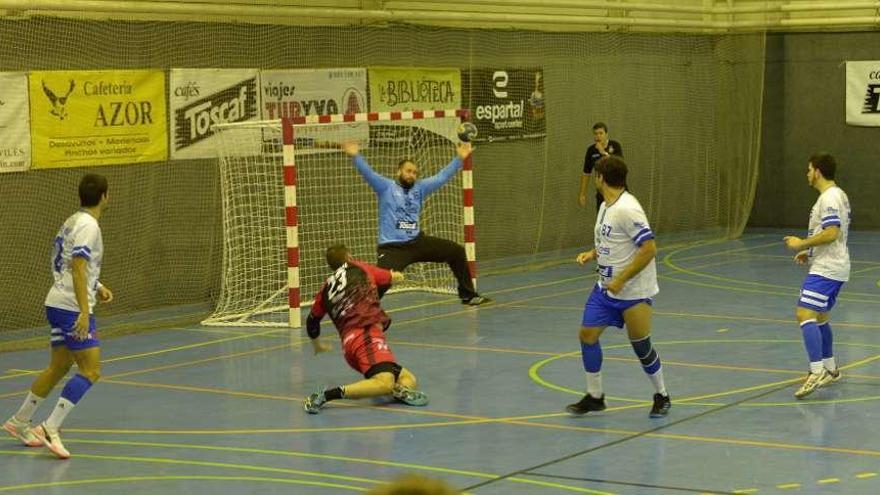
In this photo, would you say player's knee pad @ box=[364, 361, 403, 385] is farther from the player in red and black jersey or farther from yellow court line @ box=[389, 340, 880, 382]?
yellow court line @ box=[389, 340, 880, 382]

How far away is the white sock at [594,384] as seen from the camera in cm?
1131

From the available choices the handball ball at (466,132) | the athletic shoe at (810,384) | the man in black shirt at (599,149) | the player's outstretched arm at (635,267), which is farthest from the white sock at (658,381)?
the man in black shirt at (599,149)

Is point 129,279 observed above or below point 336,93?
below

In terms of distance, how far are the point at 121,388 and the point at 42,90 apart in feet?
17.1

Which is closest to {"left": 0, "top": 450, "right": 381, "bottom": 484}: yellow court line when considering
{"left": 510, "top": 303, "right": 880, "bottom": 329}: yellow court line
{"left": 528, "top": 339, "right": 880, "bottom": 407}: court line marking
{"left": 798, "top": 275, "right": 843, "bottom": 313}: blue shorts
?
{"left": 528, "top": 339, "right": 880, "bottom": 407}: court line marking

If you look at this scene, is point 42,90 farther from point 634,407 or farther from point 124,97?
point 634,407

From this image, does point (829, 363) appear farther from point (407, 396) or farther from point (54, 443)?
point (54, 443)

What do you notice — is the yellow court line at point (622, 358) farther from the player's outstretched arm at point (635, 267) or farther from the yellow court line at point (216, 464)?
the yellow court line at point (216, 464)

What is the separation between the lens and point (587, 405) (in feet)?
37.3

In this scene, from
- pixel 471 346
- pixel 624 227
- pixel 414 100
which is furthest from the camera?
pixel 414 100

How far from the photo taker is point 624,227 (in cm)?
1095

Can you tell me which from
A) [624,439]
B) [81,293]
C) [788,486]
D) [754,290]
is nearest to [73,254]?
[81,293]

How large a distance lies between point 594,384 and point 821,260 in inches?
92.2

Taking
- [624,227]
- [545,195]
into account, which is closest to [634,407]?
[624,227]
